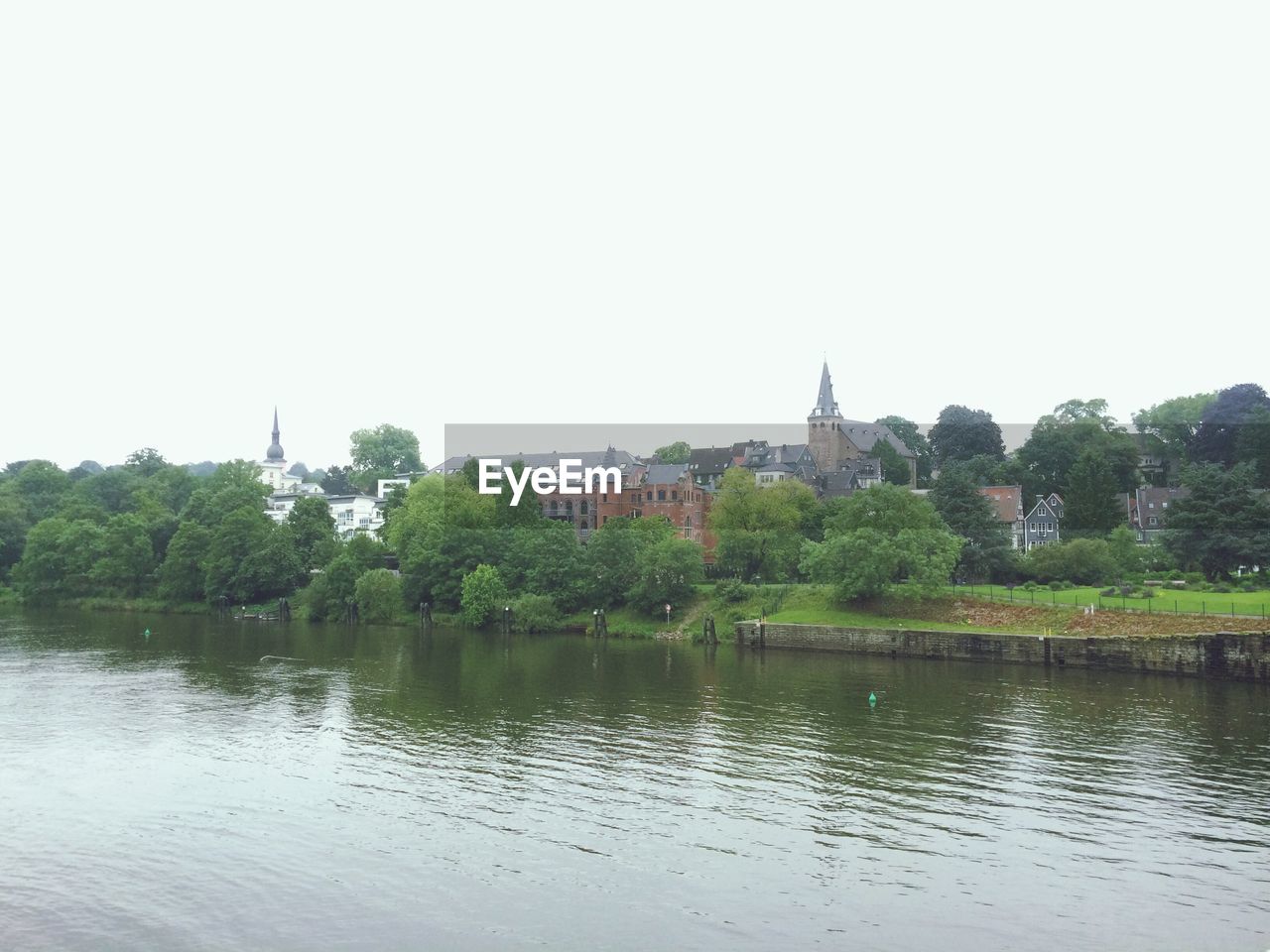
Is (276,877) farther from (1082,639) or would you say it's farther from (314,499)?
(314,499)

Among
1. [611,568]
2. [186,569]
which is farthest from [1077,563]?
[186,569]

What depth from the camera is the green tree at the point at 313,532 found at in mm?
90812

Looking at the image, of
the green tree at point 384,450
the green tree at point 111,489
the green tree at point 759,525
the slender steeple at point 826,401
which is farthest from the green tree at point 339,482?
the green tree at point 759,525

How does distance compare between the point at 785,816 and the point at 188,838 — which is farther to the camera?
the point at 785,816

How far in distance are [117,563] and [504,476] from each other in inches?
1498

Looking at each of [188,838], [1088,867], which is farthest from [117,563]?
[1088,867]

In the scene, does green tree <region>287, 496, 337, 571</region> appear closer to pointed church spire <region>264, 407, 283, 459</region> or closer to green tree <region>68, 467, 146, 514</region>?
green tree <region>68, 467, 146, 514</region>

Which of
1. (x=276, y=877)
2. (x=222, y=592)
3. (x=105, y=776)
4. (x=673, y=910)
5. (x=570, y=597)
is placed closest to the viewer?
(x=673, y=910)

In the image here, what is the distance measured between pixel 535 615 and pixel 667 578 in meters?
9.98

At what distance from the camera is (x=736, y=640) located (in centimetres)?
6325

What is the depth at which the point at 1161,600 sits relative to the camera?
56.4 metres

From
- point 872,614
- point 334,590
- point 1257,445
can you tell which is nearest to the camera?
point 872,614

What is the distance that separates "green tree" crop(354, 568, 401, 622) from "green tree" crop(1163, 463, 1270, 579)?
5565 centimetres

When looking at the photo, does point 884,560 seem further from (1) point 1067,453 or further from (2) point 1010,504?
(1) point 1067,453
